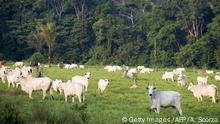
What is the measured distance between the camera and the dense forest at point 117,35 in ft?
207

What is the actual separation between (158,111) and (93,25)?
52.6m

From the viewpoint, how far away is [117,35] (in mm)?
67250

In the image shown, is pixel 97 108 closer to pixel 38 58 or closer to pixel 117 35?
pixel 38 58

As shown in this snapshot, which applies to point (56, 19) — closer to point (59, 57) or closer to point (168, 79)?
point (59, 57)

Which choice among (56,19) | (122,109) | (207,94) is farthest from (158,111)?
(56,19)

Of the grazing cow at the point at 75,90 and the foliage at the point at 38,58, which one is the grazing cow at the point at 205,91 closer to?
the grazing cow at the point at 75,90

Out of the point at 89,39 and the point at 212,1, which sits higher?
the point at 212,1

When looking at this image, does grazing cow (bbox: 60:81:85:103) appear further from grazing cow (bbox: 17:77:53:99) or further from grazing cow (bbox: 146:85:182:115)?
grazing cow (bbox: 146:85:182:115)

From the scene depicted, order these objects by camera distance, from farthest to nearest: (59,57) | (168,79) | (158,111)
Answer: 1. (59,57)
2. (168,79)
3. (158,111)

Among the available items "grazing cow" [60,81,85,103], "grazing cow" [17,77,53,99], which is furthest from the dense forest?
"grazing cow" [60,81,85,103]

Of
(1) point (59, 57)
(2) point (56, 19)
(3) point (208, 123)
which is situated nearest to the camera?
(3) point (208, 123)

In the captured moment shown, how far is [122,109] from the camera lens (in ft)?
58.9

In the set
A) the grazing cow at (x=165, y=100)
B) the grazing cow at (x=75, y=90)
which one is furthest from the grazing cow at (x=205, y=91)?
the grazing cow at (x=75, y=90)

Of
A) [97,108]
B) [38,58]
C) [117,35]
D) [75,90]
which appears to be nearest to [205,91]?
[75,90]
